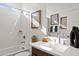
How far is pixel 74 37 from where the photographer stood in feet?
4.99

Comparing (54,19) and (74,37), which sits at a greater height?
(54,19)

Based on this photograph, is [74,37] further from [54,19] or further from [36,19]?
[36,19]

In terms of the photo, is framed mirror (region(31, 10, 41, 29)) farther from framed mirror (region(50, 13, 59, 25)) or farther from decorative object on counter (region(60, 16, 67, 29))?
decorative object on counter (region(60, 16, 67, 29))

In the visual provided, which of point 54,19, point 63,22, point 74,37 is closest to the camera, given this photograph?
point 74,37

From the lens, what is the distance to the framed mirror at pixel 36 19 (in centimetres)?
208

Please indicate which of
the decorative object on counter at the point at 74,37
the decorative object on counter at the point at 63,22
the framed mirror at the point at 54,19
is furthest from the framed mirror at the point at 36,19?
the decorative object on counter at the point at 74,37

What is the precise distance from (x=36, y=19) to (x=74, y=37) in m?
0.99

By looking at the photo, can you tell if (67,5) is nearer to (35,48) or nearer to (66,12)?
(66,12)

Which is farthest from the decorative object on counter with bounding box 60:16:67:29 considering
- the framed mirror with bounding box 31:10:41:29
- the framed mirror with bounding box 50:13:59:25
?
the framed mirror with bounding box 31:10:41:29

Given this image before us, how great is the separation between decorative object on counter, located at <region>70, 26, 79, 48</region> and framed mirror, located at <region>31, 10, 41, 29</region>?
0.84 meters

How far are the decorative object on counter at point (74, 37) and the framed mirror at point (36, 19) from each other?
2.76 ft

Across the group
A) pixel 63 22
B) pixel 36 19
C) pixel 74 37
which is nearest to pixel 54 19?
pixel 63 22

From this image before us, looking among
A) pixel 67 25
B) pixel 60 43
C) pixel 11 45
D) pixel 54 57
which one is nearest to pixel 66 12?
pixel 67 25

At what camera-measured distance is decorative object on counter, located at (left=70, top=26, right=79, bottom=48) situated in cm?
143
